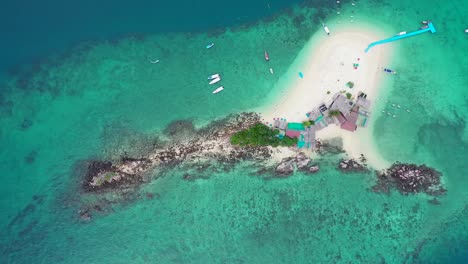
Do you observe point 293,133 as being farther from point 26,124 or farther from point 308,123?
point 26,124

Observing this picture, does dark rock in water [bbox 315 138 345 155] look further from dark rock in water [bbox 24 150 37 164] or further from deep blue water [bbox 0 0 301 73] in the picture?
dark rock in water [bbox 24 150 37 164]

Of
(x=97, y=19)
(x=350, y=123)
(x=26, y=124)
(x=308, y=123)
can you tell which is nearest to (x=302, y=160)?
(x=308, y=123)

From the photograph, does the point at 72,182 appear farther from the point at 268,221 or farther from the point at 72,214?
the point at 268,221

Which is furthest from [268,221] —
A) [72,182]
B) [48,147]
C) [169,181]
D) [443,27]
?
[443,27]

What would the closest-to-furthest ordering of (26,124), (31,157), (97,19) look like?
(31,157) → (26,124) → (97,19)

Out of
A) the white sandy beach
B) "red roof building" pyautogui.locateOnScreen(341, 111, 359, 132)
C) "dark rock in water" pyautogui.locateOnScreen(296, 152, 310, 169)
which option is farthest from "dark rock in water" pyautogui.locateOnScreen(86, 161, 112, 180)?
"red roof building" pyautogui.locateOnScreen(341, 111, 359, 132)
